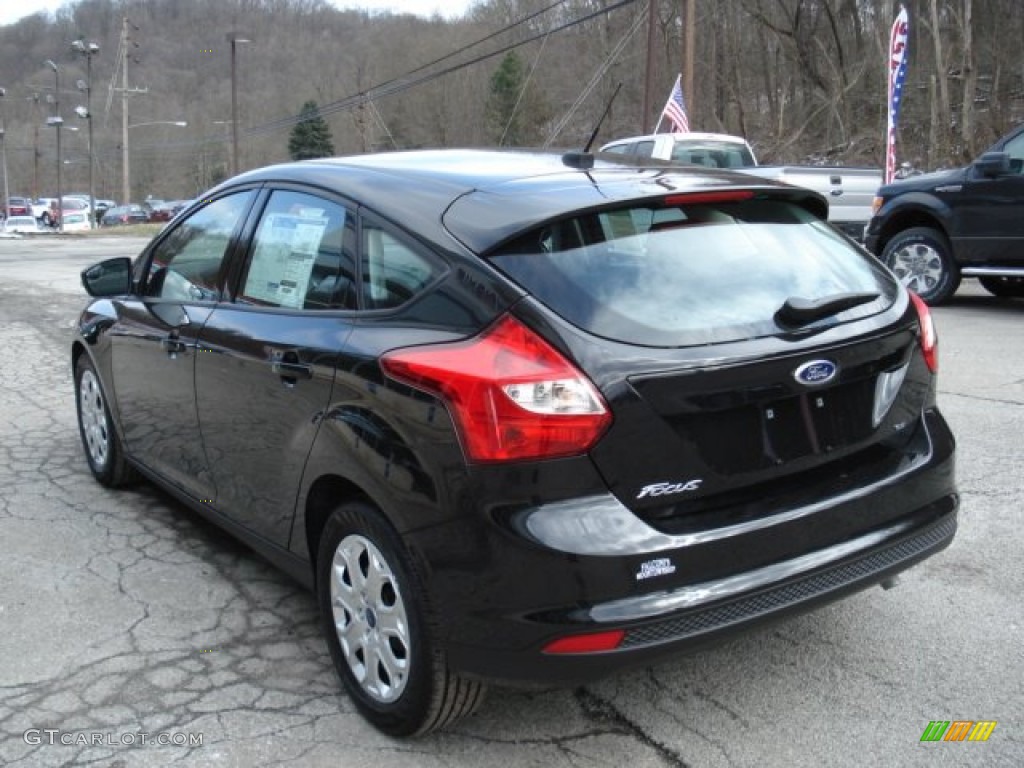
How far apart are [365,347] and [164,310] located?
1.78m

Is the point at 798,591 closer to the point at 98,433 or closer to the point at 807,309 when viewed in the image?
the point at 807,309

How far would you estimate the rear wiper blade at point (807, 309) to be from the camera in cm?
265

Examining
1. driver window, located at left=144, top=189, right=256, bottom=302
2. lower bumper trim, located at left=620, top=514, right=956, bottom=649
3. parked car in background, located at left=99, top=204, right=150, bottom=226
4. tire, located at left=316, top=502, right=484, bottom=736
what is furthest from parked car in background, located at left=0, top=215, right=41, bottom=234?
lower bumper trim, located at left=620, top=514, right=956, bottom=649

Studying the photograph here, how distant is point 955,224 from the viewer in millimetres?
9523

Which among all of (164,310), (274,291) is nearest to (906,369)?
(274,291)


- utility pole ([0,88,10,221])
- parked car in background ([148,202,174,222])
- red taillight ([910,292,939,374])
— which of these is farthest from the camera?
utility pole ([0,88,10,221])

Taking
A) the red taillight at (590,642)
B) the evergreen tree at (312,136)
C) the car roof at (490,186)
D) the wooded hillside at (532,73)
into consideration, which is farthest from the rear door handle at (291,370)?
the evergreen tree at (312,136)

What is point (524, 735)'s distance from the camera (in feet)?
8.96

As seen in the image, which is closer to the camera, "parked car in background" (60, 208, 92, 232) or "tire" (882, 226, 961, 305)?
"tire" (882, 226, 961, 305)

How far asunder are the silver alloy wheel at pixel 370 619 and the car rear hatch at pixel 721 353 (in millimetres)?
755

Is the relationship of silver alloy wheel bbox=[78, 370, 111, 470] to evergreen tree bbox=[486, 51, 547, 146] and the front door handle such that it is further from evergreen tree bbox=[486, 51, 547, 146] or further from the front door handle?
evergreen tree bbox=[486, 51, 547, 146]

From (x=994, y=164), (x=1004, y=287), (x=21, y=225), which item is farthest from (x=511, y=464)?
(x=21, y=225)

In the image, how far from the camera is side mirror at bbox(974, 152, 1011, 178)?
345 inches

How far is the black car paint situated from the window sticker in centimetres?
10
